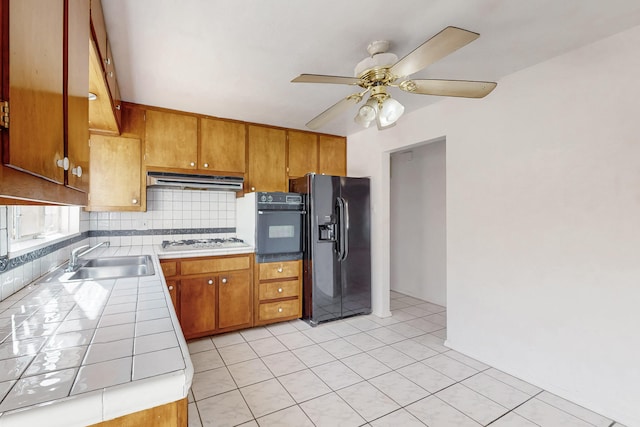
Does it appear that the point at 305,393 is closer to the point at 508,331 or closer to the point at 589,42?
the point at 508,331

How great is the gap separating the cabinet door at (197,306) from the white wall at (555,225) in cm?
227

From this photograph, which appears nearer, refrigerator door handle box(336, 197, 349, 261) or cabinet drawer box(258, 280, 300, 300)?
cabinet drawer box(258, 280, 300, 300)

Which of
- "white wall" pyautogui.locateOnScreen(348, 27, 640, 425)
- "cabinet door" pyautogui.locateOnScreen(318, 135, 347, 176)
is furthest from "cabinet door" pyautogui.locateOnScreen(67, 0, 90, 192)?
"cabinet door" pyautogui.locateOnScreen(318, 135, 347, 176)

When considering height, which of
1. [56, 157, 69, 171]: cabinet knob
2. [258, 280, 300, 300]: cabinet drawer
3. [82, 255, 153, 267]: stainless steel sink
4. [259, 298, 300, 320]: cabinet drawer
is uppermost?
[56, 157, 69, 171]: cabinet knob

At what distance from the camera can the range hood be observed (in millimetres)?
2941

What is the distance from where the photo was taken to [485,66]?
225 centimetres

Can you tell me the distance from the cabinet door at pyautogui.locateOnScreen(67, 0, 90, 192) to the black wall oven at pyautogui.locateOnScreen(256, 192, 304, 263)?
204 centimetres

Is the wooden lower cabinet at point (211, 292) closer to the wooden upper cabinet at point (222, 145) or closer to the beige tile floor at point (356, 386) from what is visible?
the beige tile floor at point (356, 386)

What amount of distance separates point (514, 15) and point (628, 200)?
1.27 m

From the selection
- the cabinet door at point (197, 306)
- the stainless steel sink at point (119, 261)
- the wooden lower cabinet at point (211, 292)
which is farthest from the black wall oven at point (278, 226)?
the stainless steel sink at point (119, 261)

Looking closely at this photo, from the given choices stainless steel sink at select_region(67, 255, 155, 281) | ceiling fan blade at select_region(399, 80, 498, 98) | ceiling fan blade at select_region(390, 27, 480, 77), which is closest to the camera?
ceiling fan blade at select_region(390, 27, 480, 77)

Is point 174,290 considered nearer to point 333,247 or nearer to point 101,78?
point 333,247

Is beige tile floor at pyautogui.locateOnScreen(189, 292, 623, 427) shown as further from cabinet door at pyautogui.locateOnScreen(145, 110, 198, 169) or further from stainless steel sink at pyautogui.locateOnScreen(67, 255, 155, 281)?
cabinet door at pyautogui.locateOnScreen(145, 110, 198, 169)

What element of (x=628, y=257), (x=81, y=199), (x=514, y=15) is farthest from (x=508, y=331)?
(x=81, y=199)
